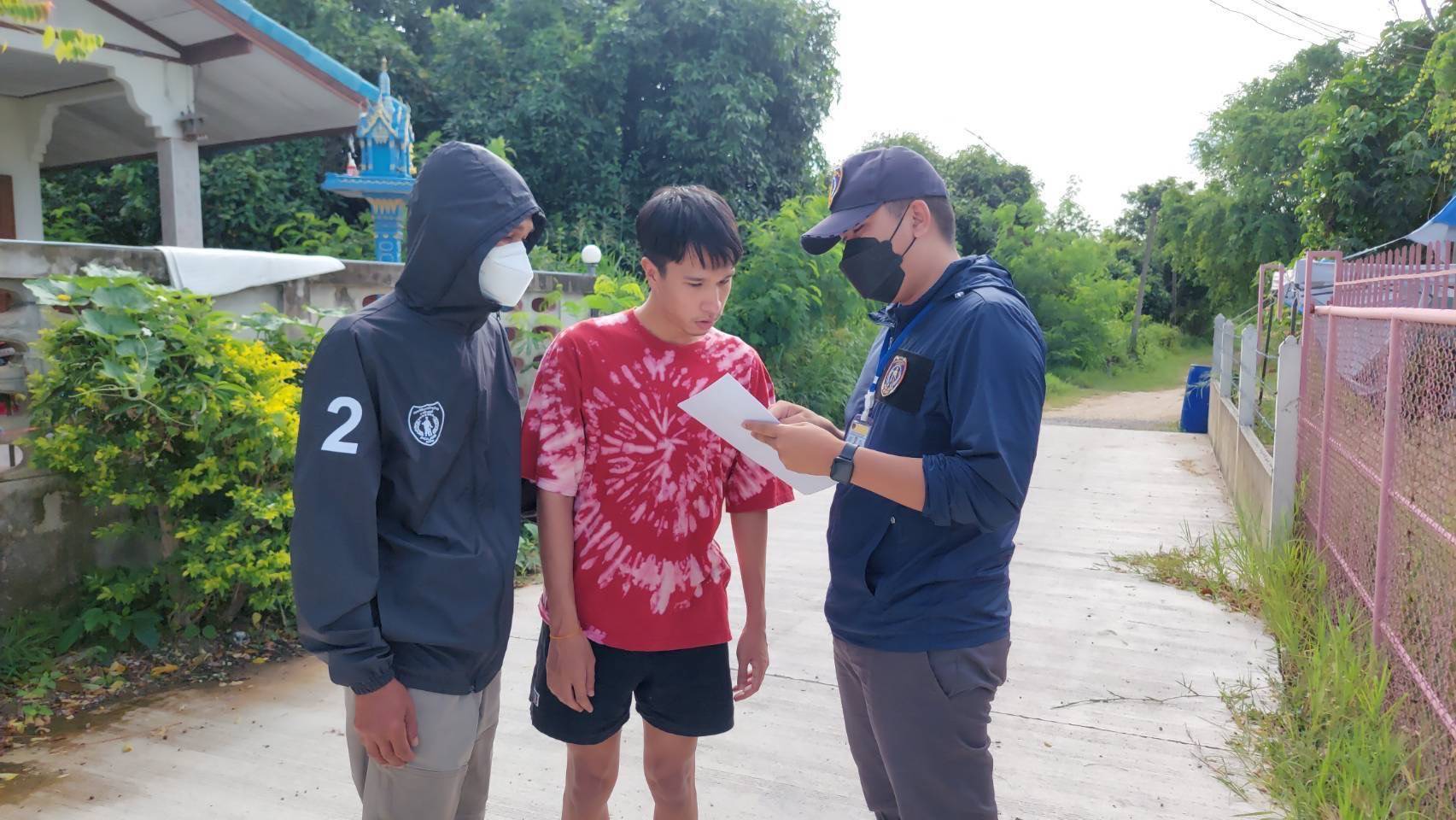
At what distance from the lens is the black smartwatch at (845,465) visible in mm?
1871

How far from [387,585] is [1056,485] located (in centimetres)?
811

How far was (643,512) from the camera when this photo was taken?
2.20 m

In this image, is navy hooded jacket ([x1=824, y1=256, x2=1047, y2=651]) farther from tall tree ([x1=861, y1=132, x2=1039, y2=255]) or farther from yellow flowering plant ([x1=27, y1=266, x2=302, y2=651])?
tall tree ([x1=861, y1=132, x2=1039, y2=255])

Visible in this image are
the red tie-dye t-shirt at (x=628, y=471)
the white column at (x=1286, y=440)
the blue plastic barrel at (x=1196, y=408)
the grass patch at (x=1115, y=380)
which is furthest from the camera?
the grass patch at (x=1115, y=380)

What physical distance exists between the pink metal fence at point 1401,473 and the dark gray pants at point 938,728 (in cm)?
174

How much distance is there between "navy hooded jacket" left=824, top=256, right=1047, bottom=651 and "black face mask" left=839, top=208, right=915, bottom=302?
0.19ft

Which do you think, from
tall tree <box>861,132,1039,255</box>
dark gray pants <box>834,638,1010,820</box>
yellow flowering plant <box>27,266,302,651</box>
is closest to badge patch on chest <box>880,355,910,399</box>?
dark gray pants <box>834,638,1010,820</box>

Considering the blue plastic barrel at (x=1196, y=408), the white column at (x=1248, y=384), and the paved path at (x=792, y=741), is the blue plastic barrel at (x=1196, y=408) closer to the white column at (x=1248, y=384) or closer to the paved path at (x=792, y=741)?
the white column at (x=1248, y=384)

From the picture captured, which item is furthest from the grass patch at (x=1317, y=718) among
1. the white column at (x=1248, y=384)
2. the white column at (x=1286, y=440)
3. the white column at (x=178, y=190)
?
the white column at (x=178, y=190)

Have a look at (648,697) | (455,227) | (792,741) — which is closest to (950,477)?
(648,697)

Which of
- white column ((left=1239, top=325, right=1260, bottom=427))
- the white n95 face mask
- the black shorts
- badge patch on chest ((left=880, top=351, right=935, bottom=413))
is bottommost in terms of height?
the black shorts

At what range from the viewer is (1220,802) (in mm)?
3244

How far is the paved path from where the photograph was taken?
3189mm

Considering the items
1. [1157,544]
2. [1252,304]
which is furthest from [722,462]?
[1252,304]
